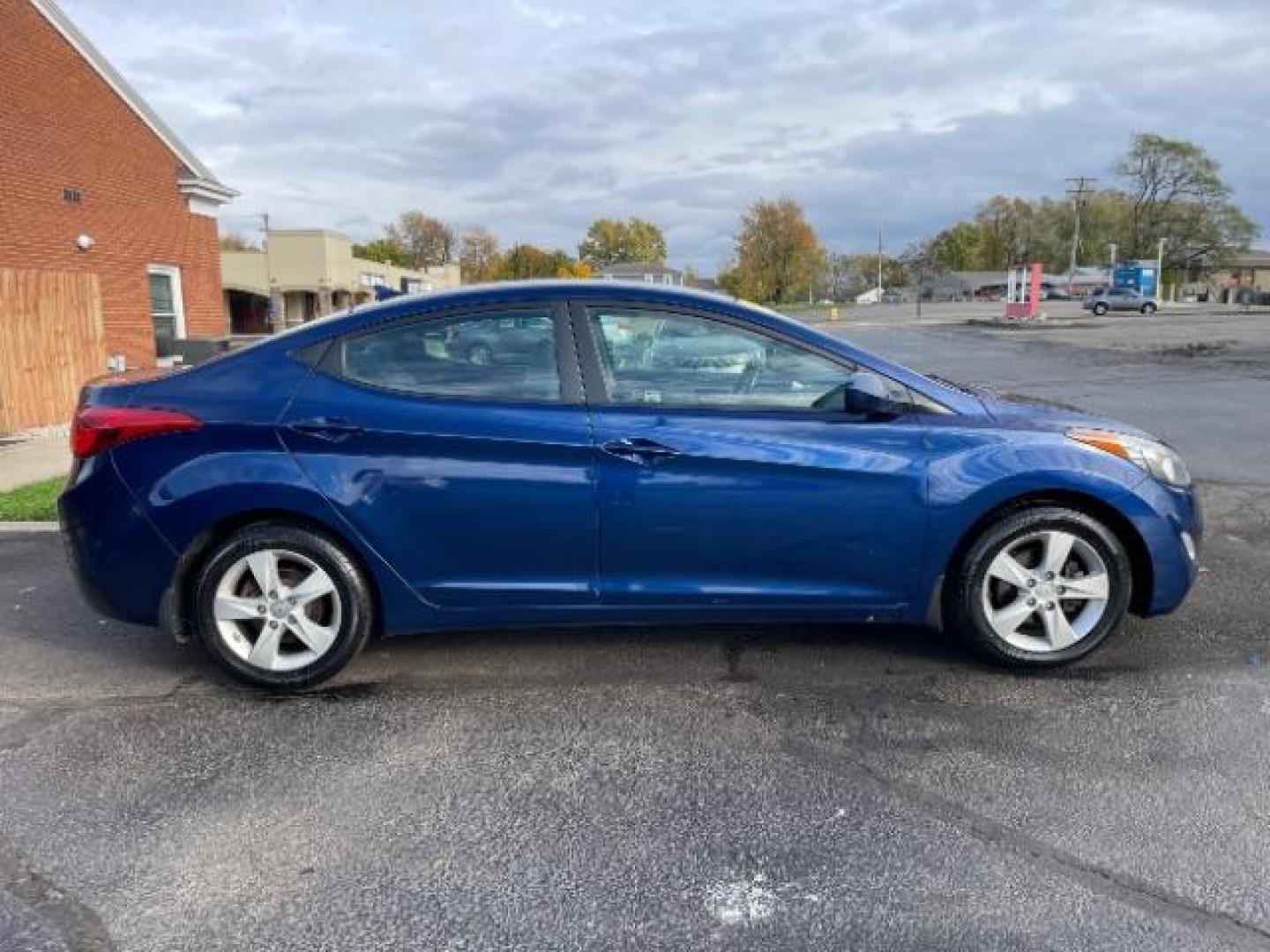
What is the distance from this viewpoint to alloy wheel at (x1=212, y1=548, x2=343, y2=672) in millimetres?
3521

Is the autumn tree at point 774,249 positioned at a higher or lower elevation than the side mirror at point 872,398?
higher

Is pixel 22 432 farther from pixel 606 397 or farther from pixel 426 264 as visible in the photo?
pixel 426 264

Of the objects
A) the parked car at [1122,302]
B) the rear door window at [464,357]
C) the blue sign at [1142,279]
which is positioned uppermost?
Answer: the blue sign at [1142,279]

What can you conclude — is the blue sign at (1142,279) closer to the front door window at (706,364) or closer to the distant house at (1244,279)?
the distant house at (1244,279)

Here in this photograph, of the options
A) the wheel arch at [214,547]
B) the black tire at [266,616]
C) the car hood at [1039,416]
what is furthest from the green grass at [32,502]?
the car hood at [1039,416]

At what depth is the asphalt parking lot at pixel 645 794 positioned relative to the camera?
230cm

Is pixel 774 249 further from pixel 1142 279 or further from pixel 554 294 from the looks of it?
pixel 554 294

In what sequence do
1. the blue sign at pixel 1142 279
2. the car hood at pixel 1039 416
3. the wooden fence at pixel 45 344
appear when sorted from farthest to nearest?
the blue sign at pixel 1142 279
the wooden fence at pixel 45 344
the car hood at pixel 1039 416

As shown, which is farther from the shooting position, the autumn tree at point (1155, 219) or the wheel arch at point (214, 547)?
the autumn tree at point (1155, 219)

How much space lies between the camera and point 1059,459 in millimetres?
3547

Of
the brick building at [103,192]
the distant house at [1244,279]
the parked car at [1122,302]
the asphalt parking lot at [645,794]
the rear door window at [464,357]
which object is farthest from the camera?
the distant house at [1244,279]

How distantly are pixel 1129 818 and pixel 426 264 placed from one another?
310 ft

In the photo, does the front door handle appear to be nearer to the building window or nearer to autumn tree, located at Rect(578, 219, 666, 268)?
the building window

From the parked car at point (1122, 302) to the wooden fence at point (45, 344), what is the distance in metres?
57.1
